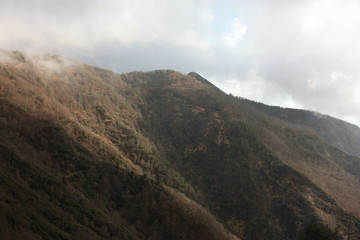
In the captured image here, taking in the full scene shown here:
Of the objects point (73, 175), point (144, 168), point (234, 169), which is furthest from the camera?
point (234, 169)

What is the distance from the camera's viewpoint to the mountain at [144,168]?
5078cm

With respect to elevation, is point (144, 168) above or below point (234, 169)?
below

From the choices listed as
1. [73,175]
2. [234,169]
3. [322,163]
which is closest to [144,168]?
Answer: [73,175]

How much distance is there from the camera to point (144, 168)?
290 ft

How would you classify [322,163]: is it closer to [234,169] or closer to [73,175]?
[234,169]

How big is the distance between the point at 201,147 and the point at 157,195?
47912 mm

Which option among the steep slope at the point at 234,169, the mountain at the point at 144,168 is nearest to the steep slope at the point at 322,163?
the mountain at the point at 144,168

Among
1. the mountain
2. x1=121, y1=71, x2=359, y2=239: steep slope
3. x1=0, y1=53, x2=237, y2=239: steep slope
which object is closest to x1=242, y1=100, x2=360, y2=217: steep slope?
the mountain

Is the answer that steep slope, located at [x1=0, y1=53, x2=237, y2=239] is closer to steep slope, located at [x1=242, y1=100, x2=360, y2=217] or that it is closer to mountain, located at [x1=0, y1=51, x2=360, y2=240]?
mountain, located at [x1=0, y1=51, x2=360, y2=240]

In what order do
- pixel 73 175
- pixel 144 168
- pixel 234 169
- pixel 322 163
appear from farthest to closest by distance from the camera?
pixel 322 163, pixel 234 169, pixel 144 168, pixel 73 175

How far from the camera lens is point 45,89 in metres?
94.5

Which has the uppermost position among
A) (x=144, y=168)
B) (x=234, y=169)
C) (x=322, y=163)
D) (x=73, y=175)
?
(x=322, y=163)

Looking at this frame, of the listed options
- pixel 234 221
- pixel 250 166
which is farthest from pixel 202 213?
pixel 250 166

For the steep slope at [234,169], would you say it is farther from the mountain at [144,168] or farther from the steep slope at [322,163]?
the steep slope at [322,163]
